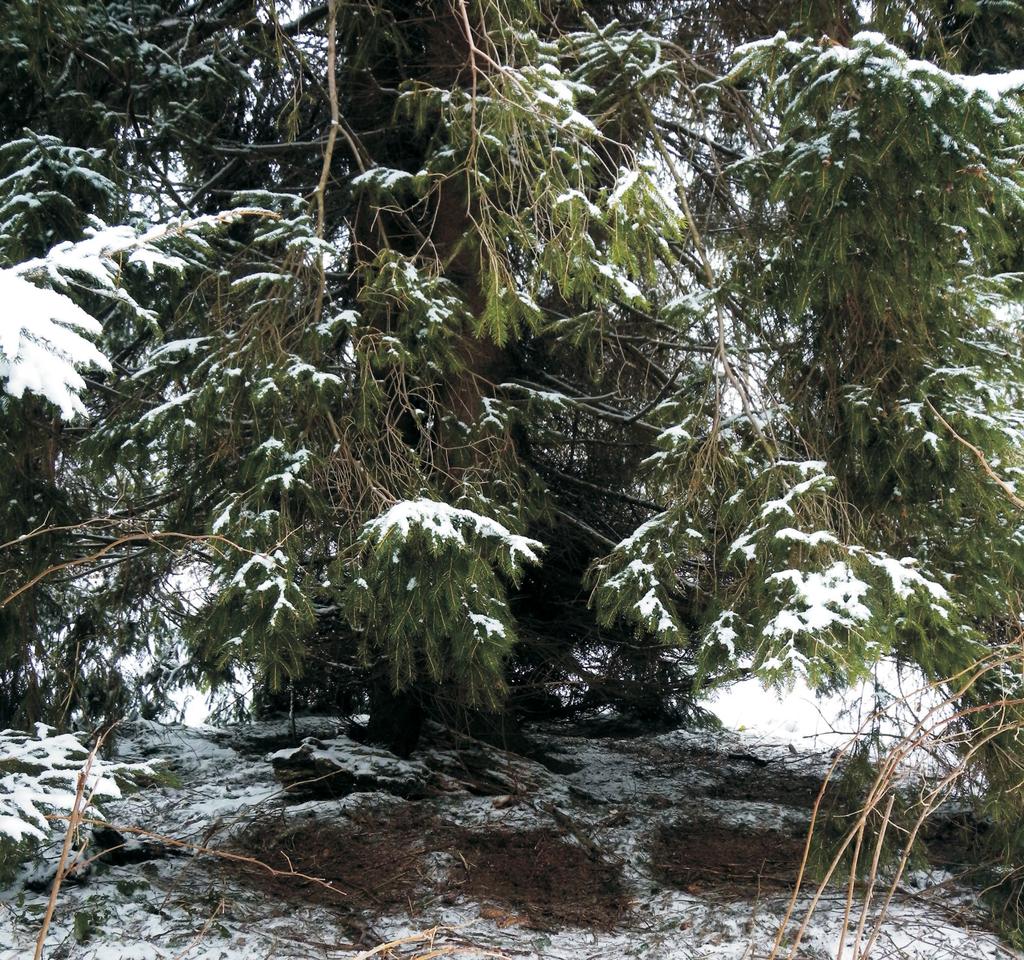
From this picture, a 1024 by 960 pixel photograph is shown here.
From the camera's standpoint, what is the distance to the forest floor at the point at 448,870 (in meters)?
3.80

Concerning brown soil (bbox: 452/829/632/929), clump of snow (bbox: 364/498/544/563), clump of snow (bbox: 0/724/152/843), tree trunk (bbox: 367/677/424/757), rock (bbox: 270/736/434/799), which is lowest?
brown soil (bbox: 452/829/632/929)

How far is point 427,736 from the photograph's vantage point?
19.5 feet

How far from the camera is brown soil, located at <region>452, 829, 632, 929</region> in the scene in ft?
13.9

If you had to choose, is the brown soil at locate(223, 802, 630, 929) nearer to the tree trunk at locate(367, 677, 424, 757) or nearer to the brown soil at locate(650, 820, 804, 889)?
the brown soil at locate(650, 820, 804, 889)

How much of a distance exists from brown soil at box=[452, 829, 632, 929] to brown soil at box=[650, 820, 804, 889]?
336 mm

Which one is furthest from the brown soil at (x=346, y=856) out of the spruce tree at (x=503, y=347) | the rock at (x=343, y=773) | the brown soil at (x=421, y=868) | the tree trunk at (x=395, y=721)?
the spruce tree at (x=503, y=347)

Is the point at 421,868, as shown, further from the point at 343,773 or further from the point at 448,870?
the point at 343,773

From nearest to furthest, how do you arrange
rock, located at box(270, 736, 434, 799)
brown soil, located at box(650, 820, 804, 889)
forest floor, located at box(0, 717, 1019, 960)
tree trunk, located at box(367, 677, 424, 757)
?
forest floor, located at box(0, 717, 1019, 960) → brown soil, located at box(650, 820, 804, 889) → rock, located at box(270, 736, 434, 799) → tree trunk, located at box(367, 677, 424, 757)

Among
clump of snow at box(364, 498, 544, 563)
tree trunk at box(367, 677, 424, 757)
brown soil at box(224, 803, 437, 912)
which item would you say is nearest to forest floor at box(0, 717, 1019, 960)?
brown soil at box(224, 803, 437, 912)

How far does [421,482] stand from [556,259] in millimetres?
1125

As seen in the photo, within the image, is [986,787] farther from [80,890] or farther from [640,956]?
[80,890]

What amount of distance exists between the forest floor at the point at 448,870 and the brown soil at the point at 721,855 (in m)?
0.01

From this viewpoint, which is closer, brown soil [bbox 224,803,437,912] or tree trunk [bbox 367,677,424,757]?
brown soil [bbox 224,803,437,912]

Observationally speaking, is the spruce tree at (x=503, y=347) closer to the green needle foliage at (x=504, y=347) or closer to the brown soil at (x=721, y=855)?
the green needle foliage at (x=504, y=347)
